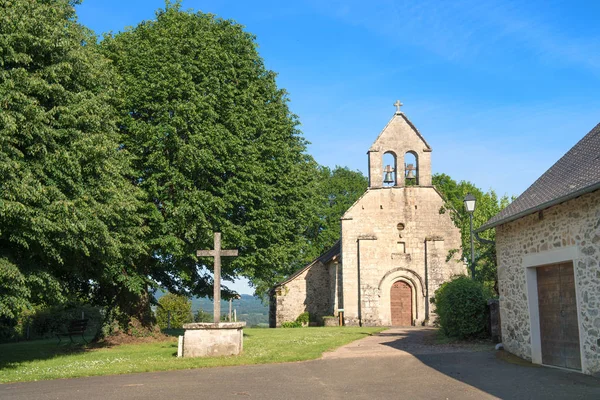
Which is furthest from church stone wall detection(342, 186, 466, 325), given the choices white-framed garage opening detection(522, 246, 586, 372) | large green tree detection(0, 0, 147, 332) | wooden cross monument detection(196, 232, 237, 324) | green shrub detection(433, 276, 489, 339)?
white-framed garage opening detection(522, 246, 586, 372)

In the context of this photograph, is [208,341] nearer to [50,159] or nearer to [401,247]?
[50,159]

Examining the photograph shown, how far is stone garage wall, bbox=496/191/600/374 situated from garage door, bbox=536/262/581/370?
0.36m

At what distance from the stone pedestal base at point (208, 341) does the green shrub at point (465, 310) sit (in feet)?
21.1

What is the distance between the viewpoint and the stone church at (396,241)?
90.0ft

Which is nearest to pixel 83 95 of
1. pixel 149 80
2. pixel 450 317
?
pixel 149 80

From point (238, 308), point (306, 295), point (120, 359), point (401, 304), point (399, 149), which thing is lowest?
point (238, 308)

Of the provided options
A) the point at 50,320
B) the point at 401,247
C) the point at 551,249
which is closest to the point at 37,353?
the point at 50,320

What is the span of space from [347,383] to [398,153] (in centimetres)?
2033

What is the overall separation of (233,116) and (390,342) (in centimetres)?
844

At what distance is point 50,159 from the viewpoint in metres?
11.7

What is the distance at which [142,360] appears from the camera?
12328 millimetres

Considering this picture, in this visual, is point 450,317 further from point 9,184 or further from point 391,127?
point 391,127

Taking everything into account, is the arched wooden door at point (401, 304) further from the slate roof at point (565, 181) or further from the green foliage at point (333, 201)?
the slate roof at point (565, 181)

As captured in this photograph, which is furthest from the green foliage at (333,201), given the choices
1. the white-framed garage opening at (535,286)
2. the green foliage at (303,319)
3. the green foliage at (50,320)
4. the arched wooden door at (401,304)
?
the white-framed garage opening at (535,286)
